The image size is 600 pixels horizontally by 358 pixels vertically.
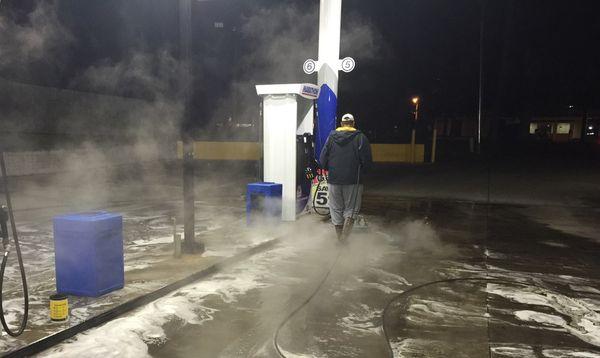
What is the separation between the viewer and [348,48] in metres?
11.7

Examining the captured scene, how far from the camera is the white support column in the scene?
27.6 ft

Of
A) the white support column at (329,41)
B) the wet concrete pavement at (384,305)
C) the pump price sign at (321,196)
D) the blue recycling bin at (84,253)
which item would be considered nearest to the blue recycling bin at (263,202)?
the wet concrete pavement at (384,305)

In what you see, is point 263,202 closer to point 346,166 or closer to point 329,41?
point 346,166

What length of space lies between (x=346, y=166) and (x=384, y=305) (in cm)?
253

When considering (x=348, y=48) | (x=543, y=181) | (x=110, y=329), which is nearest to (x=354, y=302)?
(x=110, y=329)

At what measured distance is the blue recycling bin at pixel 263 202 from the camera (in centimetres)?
783

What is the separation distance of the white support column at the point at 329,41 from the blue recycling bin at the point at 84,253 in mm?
5285

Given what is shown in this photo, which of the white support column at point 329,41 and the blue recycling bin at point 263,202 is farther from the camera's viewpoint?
the white support column at point 329,41

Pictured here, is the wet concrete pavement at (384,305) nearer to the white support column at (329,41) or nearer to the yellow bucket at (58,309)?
the yellow bucket at (58,309)

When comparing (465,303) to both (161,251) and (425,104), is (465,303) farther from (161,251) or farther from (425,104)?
(425,104)

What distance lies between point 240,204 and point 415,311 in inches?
280

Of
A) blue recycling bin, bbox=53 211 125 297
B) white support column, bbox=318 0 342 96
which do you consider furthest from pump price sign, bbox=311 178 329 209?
blue recycling bin, bbox=53 211 125 297

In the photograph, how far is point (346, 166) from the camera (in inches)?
261

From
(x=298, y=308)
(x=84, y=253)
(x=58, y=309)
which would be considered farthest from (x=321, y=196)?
(x=58, y=309)
